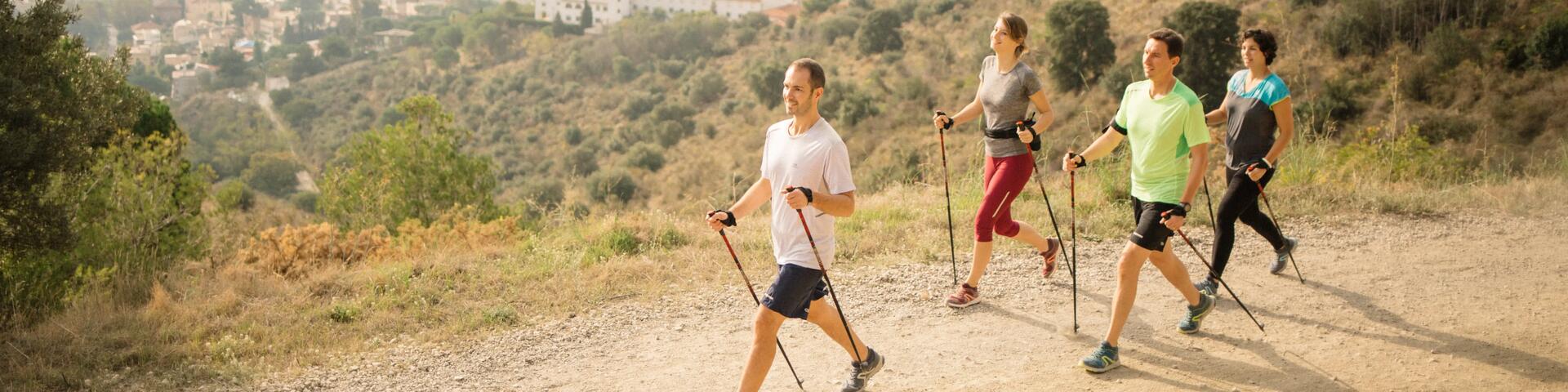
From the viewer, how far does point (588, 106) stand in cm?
6316

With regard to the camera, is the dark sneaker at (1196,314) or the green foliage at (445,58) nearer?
the dark sneaker at (1196,314)

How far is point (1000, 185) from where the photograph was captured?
6.01m

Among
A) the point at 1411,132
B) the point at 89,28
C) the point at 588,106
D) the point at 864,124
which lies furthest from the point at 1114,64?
the point at 89,28

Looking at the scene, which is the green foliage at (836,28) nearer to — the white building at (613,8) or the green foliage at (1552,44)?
the white building at (613,8)

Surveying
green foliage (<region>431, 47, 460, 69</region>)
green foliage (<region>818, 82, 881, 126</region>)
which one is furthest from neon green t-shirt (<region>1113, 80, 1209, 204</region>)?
green foliage (<region>431, 47, 460, 69</region>)

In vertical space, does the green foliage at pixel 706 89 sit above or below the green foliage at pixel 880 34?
below

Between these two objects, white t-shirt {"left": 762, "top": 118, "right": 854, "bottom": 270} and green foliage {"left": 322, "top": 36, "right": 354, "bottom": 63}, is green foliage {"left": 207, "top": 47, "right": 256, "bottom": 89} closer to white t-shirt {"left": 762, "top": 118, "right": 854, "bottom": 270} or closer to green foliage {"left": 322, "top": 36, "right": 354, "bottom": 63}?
green foliage {"left": 322, "top": 36, "right": 354, "bottom": 63}

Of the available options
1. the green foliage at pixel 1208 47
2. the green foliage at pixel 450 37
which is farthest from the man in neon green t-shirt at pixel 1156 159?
the green foliage at pixel 450 37

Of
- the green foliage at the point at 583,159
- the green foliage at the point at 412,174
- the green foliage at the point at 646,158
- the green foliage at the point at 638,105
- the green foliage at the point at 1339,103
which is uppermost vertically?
the green foliage at the point at 1339,103

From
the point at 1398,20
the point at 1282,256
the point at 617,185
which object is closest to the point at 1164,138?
the point at 1282,256

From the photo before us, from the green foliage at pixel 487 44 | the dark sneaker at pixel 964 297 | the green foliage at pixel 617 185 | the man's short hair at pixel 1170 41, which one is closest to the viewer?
the man's short hair at pixel 1170 41

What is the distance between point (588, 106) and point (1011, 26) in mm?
59003

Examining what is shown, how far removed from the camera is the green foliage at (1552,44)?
2436 centimetres

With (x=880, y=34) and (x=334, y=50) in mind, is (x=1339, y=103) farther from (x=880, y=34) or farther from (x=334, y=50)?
(x=334, y=50)
